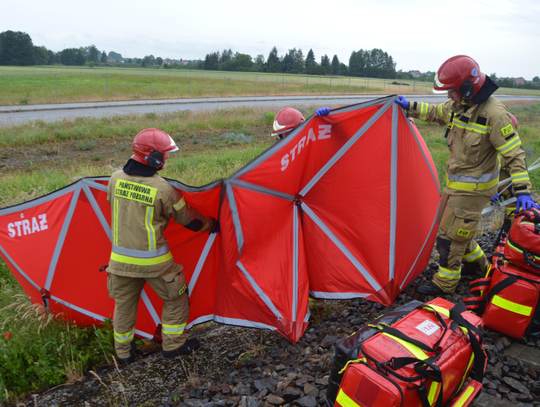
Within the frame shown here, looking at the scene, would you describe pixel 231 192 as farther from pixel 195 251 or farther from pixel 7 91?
pixel 7 91

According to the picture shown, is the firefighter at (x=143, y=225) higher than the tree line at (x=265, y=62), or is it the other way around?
the tree line at (x=265, y=62)

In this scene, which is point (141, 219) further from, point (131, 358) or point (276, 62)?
point (276, 62)

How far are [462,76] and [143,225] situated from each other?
11.2ft

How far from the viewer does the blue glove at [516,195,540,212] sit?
3.49 metres

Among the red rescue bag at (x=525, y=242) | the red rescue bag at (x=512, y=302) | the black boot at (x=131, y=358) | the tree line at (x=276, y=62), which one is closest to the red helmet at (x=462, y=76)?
the red rescue bag at (x=525, y=242)

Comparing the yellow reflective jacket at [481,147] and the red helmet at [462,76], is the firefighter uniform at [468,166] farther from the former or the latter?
the red helmet at [462,76]

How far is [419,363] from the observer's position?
7.34 ft

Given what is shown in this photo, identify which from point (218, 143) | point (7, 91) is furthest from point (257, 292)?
point (7, 91)

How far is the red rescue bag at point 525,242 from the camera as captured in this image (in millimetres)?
3225

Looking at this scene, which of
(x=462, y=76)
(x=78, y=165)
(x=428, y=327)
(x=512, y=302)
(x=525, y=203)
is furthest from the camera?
(x=78, y=165)

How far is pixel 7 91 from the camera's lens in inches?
1259

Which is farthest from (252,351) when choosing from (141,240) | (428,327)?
(428,327)

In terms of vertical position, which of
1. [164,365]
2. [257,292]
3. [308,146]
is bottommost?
[164,365]

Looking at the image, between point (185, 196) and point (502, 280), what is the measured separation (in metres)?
3.03
